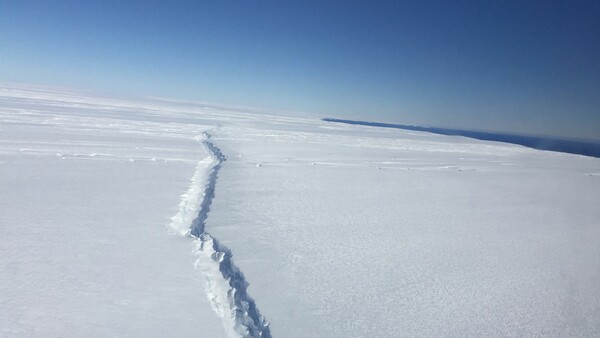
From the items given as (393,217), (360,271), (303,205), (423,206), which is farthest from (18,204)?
(423,206)

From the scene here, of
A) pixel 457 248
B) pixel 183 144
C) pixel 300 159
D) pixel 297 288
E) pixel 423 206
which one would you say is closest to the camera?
pixel 297 288

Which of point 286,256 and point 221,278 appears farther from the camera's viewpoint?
point 286,256

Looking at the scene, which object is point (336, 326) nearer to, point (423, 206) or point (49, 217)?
point (49, 217)
